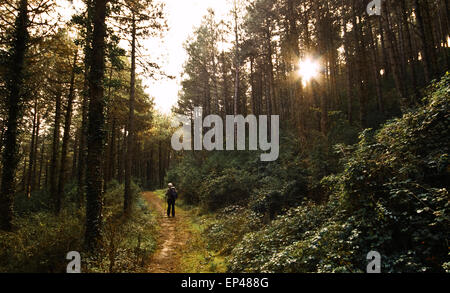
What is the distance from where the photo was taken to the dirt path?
20.8ft

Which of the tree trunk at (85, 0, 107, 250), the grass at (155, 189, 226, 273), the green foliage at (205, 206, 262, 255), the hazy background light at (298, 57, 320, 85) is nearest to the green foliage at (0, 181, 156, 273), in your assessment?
the tree trunk at (85, 0, 107, 250)

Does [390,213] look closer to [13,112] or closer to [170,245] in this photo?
[170,245]

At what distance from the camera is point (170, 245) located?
8.27 metres

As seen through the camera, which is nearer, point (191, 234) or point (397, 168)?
point (397, 168)

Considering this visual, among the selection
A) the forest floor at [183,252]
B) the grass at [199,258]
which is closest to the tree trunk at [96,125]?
the forest floor at [183,252]

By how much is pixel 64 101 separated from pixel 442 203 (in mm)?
19781

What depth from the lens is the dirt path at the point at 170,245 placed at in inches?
249

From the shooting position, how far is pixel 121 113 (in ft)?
54.8

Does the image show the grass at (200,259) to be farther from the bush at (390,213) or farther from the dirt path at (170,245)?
the bush at (390,213)

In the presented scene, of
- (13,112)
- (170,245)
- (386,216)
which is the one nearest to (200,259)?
(170,245)

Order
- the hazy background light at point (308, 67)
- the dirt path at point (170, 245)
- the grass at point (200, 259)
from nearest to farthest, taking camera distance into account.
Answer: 1. the grass at point (200, 259)
2. the dirt path at point (170, 245)
3. the hazy background light at point (308, 67)
